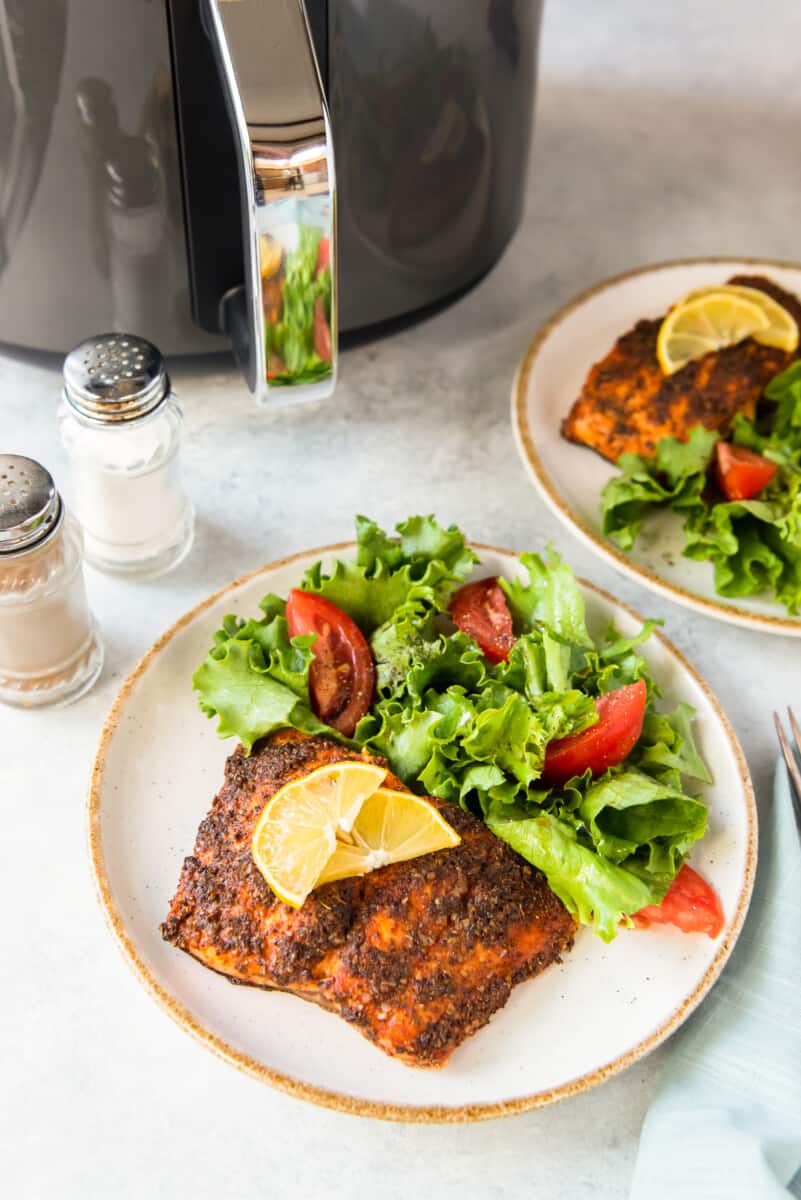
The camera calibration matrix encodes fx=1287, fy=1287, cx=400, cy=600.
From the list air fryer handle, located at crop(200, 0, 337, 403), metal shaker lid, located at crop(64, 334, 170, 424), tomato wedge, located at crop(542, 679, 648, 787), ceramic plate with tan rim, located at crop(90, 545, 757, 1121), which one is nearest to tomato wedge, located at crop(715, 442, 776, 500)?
ceramic plate with tan rim, located at crop(90, 545, 757, 1121)

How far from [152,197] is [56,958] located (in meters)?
0.74

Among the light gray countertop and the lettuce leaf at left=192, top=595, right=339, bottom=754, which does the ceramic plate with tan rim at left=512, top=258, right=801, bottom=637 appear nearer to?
the light gray countertop

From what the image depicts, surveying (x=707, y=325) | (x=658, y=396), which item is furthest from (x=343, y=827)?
(x=707, y=325)

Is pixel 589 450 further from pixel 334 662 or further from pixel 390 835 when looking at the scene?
pixel 390 835

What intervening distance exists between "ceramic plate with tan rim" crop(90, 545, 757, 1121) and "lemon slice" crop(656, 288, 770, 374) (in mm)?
456

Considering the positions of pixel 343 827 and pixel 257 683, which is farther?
pixel 257 683

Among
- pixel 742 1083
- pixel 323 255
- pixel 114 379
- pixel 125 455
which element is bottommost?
pixel 742 1083

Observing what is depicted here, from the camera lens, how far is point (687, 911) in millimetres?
1099

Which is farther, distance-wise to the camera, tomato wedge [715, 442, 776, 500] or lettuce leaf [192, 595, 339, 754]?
tomato wedge [715, 442, 776, 500]

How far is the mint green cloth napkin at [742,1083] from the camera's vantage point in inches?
38.9

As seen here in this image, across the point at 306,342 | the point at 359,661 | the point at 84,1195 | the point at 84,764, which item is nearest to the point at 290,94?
the point at 306,342

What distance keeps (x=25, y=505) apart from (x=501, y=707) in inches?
18.3

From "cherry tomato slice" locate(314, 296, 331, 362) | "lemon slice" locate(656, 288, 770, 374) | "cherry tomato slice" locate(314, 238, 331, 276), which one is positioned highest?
"cherry tomato slice" locate(314, 238, 331, 276)

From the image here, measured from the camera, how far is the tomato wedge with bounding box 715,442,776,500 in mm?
1467
